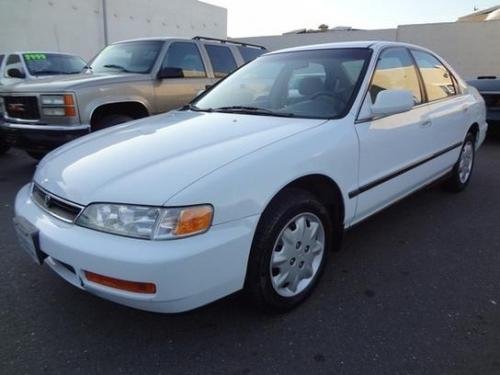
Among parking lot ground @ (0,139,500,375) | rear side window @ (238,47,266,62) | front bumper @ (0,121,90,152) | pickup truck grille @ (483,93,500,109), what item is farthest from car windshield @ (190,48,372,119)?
pickup truck grille @ (483,93,500,109)

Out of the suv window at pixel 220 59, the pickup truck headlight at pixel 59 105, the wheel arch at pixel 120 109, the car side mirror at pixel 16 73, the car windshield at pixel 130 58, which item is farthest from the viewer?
the car side mirror at pixel 16 73

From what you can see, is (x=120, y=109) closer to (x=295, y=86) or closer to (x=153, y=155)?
(x=295, y=86)

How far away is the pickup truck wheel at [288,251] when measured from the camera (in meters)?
2.17

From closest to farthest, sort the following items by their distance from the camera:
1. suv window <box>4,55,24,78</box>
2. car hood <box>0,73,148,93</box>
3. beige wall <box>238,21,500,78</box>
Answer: car hood <box>0,73,148,93</box>, suv window <box>4,55,24,78</box>, beige wall <box>238,21,500,78</box>

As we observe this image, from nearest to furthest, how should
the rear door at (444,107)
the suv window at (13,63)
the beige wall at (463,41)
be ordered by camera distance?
1. the rear door at (444,107)
2. the suv window at (13,63)
3. the beige wall at (463,41)

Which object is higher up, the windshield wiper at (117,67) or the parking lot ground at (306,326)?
the windshield wiper at (117,67)

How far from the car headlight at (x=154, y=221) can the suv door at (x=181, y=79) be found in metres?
3.83

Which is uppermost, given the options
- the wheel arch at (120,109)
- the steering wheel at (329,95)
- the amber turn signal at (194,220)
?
the steering wheel at (329,95)

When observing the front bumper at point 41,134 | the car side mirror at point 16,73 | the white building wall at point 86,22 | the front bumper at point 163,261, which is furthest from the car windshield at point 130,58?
the white building wall at point 86,22

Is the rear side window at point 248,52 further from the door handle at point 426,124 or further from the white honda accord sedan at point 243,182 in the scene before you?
the door handle at point 426,124

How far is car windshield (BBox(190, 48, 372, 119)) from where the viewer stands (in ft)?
9.52

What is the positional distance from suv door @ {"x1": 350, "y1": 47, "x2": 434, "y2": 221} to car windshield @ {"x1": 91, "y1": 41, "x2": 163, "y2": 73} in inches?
133

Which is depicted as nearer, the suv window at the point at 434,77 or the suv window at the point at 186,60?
the suv window at the point at 434,77

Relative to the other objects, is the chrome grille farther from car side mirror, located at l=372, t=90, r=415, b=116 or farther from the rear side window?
the rear side window
